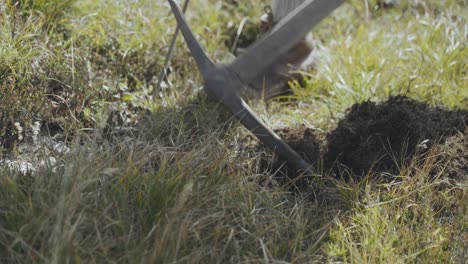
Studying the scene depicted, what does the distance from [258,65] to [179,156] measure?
2.46 ft

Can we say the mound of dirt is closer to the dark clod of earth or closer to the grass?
the dark clod of earth

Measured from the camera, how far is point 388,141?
363 centimetres

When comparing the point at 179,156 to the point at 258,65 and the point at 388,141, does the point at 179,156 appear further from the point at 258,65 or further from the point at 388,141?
the point at 388,141

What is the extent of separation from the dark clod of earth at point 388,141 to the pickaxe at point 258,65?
5.4 inches

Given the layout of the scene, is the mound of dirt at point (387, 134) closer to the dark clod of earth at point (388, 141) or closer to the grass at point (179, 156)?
the dark clod of earth at point (388, 141)

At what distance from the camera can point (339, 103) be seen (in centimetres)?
446

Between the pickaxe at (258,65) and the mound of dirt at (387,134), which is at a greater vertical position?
the pickaxe at (258,65)

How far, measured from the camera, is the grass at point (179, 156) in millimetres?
2773

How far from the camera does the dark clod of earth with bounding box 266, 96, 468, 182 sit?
356 cm

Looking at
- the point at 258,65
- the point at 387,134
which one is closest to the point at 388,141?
the point at 387,134

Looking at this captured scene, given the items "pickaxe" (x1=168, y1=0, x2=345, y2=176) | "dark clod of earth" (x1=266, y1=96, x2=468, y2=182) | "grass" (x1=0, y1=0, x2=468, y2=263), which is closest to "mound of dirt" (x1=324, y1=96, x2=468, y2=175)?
"dark clod of earth" (x1=266, y1=96, x2=468, y2=182)

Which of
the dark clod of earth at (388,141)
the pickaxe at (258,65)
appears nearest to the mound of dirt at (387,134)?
the dark clod of earth at (388,141)

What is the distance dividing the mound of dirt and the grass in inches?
4.9

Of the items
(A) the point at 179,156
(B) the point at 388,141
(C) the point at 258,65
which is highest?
(C) the point at 258,65
